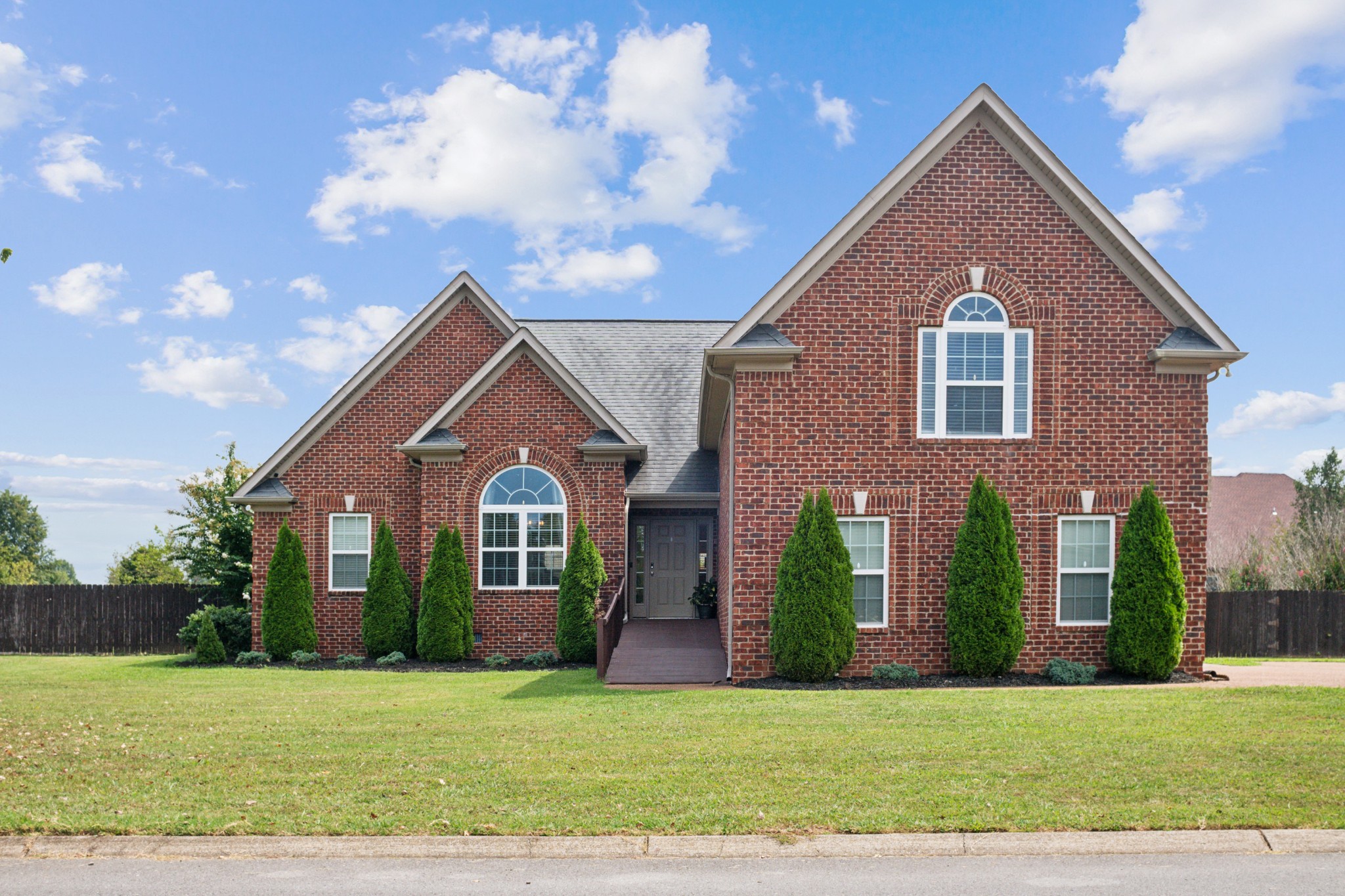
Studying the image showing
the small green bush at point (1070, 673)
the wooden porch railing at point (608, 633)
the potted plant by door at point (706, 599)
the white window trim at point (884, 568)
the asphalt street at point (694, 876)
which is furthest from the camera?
the potted plant by door at point (706, 599)

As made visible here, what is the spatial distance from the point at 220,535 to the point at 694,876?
19.4 metres

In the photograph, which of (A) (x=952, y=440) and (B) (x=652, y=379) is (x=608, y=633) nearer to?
(A) (x=952, y=440)

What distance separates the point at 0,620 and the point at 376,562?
13241 mm

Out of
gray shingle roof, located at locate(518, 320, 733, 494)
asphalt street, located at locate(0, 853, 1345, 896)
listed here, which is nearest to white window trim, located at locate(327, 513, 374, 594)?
gray shingle roof, located at locate(518, 320, 733, 494)

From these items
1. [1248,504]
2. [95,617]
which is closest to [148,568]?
[95,617]

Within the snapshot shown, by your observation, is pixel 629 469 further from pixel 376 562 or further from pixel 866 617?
pixel 866 617

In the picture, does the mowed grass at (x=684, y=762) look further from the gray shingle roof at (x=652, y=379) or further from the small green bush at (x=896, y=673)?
the gray shingle roof at (x=652, y=379)

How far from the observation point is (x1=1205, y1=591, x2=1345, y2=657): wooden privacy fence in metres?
22.2

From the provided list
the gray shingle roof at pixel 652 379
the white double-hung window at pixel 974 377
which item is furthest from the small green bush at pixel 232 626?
the white double-hung window at pixel 974 377

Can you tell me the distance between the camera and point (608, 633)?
15.9m

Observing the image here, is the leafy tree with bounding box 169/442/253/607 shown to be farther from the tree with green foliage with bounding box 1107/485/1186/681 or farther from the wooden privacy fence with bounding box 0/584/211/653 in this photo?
the tree with green foliage with bounding box 1107/485/1186/681

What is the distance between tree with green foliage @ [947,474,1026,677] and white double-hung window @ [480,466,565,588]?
26.4 ft

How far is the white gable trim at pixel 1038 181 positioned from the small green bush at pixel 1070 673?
5201 mm

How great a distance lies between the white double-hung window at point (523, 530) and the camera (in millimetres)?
19281
